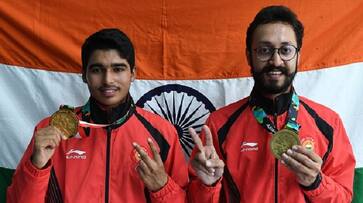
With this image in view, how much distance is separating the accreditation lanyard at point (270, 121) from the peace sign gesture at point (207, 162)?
33 centimetres

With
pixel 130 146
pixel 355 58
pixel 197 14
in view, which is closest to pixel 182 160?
pixel 130 146

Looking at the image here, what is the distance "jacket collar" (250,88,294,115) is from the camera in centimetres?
242

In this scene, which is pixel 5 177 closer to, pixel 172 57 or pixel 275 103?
pixel 172 57

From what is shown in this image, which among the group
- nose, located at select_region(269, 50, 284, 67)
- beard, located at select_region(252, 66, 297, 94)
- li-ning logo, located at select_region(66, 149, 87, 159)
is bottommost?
li-ning logo, located at select_region(66, 149, 87, 159)

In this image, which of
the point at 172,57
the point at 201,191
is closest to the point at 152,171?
the point at 201,191

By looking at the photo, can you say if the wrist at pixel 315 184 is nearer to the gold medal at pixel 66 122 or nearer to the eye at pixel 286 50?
the eye at pixel 286 50

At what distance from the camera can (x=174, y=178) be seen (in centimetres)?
246

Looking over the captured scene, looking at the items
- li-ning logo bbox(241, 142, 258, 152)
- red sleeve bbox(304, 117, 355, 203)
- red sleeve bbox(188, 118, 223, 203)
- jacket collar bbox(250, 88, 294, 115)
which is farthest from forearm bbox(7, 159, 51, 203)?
red sleeve bbox(304, 117, 355, 203)

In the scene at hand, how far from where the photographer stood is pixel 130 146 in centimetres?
246

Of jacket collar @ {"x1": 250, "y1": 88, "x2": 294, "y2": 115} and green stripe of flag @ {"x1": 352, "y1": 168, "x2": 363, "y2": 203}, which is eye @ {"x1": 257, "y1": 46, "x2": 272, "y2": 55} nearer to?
jacket collar @ {"x1": 250, "y1": 88, "x2": 294, "y2": 115}

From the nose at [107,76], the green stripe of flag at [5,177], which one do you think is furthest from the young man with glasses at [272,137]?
the green stripe of flag at [5,177]

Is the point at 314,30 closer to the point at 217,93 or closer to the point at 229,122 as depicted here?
the point at 217,93

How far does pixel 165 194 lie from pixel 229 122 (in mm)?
456

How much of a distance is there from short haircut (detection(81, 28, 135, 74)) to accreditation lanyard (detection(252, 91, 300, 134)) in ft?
1.95
